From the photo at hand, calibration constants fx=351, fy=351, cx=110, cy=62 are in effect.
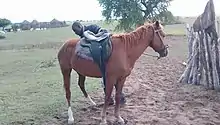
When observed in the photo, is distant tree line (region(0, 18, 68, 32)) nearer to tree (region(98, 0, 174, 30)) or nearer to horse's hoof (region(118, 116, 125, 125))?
tree (region(98, 0, 174, 30))

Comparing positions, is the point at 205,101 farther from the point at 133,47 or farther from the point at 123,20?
the point at 123,20

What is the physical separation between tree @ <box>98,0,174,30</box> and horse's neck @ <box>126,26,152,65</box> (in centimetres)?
2218

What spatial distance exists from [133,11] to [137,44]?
77.9 ft

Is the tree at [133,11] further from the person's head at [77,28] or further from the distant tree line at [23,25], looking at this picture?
the distant tree line at [23,25]

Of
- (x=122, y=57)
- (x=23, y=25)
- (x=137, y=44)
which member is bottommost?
(x=23, y=25)

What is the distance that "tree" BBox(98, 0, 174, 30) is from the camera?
29259 mm

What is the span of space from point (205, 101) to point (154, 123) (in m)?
2.01

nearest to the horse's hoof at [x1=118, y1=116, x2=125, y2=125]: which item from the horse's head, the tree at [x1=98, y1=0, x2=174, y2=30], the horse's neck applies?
the horse's neck

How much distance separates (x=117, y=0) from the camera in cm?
2969

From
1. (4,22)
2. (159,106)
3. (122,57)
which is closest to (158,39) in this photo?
(122,57)

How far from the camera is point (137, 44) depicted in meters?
5.89

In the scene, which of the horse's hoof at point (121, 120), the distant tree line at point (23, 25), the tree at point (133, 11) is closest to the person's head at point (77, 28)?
the horse's hoof at point (121, 120)

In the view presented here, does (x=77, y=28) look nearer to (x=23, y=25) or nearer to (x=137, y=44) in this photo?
(x=137, y=44)

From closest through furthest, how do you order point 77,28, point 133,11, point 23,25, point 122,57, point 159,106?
1. point 122,57
2. point 77,28
3. point 159,106
4. point 133,11
5. point 23,25
